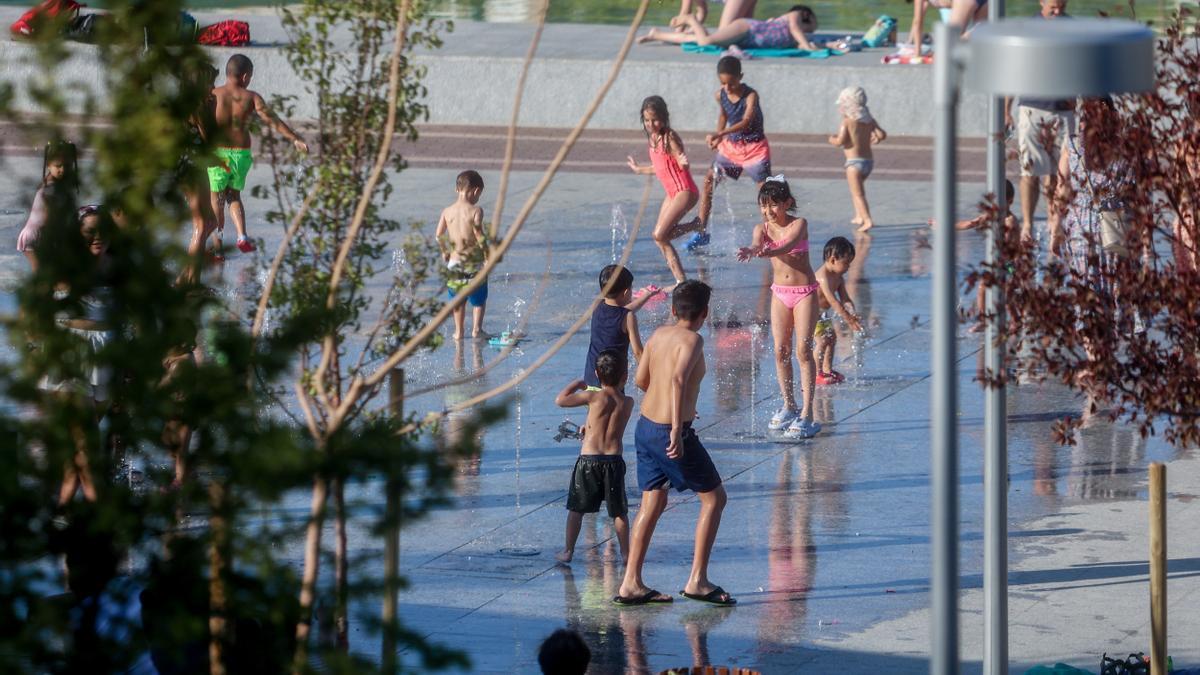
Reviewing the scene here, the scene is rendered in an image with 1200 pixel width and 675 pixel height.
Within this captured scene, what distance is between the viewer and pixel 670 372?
10000mm

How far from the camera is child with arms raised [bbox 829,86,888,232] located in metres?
19.0

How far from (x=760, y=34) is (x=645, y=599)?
16.9 metres

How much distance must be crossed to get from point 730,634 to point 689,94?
15.6 metres

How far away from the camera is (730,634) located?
9.53 meters

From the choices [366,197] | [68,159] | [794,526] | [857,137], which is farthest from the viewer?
[857,137]

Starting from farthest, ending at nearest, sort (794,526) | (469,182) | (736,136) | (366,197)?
1. (736,136)
2. (469,182)
3. (794,526)
4. (366,197)

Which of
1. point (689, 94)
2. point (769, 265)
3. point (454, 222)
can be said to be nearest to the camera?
point (454, 222)

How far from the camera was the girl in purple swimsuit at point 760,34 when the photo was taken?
2575 centimetres

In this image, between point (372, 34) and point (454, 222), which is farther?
point (454, 222)

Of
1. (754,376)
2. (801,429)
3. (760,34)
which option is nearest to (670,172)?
(754,376)

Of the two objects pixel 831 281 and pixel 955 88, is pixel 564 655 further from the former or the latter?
pixel 831 281

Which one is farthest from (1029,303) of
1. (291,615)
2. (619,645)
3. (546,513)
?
(546,513)

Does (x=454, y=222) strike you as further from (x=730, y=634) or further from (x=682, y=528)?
(x=730, y=634)

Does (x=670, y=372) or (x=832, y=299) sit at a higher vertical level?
(x=832, y=299)
